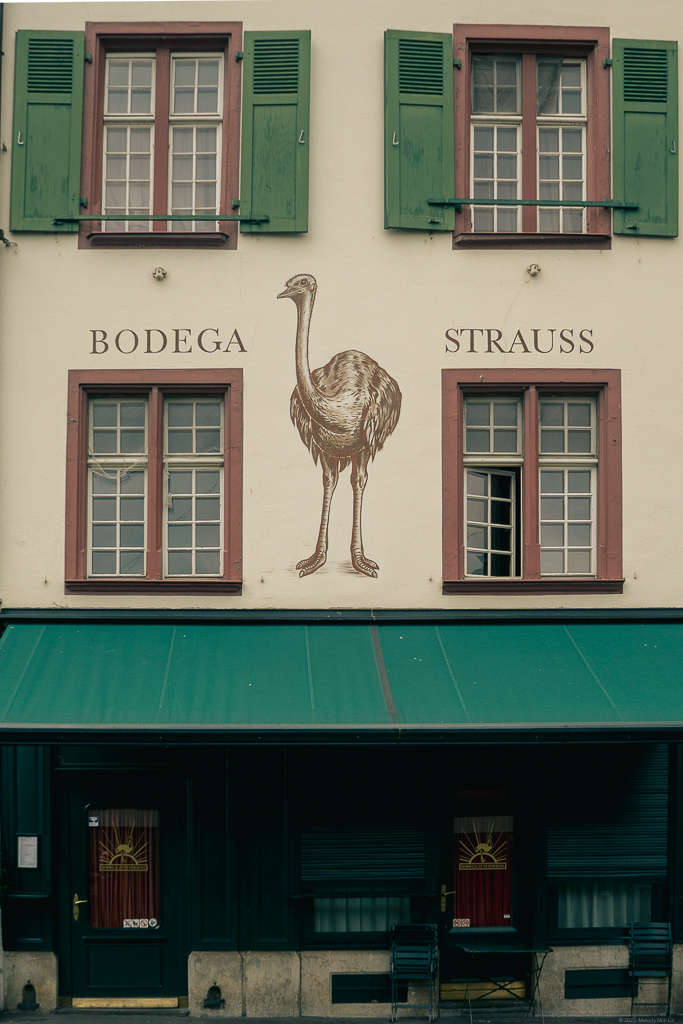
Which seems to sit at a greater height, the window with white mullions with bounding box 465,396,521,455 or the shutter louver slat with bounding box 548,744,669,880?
the window with white mullions with bounding box 465,396,521,455

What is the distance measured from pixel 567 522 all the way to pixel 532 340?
1970 mm

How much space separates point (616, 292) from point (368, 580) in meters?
4.03

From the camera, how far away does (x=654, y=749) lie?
9492 mm

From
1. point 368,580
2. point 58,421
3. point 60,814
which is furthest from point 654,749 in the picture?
point 58,421

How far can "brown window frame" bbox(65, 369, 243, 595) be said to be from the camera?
939cm

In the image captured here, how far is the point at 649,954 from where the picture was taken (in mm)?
9188

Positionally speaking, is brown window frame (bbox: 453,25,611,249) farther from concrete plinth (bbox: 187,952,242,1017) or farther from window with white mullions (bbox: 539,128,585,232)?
concrete plinth (bbox: 187,952,242,1017)

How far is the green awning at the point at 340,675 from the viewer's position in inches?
320

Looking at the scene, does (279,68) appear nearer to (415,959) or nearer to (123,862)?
(123,862)

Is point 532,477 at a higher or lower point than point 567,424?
lower

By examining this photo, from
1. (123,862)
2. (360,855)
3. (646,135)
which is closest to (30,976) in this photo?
(123,862)

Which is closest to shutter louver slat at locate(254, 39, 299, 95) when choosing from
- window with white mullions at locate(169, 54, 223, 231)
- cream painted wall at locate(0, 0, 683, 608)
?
cream painted wall at locate(0, 0, 683, 608)

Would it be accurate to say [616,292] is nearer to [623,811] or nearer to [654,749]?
[654,749]

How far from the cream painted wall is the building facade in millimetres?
33
